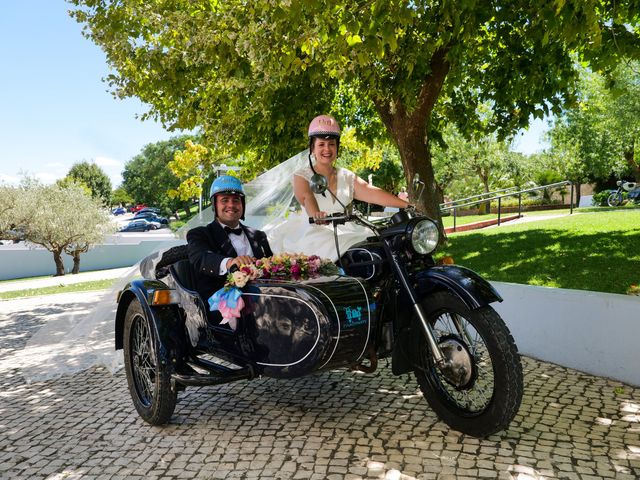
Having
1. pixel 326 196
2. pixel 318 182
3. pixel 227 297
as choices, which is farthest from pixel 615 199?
pixel 318 182

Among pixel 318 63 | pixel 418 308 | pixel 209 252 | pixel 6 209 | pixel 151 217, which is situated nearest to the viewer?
pixel 418 308

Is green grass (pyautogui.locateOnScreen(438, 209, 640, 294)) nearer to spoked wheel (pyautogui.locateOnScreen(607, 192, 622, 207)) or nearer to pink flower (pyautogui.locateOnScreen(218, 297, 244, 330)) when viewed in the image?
pink flower (pyautogui.locateOnScreen(218, 297, 244, 330))

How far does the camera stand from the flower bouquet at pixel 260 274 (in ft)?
11.8

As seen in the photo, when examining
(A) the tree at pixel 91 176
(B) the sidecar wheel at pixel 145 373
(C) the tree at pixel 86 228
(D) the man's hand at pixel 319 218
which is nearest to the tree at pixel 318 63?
(D) the man's hand at pixel 319 218

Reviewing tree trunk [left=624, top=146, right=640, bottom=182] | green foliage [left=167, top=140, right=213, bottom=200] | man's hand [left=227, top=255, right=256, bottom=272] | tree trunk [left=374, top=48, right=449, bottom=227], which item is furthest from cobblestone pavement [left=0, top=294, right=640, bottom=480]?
tree trunk [left=624, top=146, right=640, bottom=182]

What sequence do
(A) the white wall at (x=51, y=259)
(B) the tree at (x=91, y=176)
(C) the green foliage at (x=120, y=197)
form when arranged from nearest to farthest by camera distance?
(A) the white wall at (x=51, y=259) → (B) the tree at (x=91, y=176) → (C) the green foliage at (x=120, y=197)

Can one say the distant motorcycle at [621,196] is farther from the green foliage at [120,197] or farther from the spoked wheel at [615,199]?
the green foliage at [120,197]

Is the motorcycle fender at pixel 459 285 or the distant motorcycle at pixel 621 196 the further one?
the distant motorcycle at pixel 621 196

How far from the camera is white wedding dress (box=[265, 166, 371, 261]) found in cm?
432

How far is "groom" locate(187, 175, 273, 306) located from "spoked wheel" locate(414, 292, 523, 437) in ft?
4.38

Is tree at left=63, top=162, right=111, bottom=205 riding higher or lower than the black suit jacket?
higher

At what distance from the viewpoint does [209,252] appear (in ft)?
13.0

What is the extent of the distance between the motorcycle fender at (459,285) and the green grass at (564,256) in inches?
116

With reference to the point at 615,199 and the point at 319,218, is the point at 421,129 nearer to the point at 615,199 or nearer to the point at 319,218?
the point at 319,218
